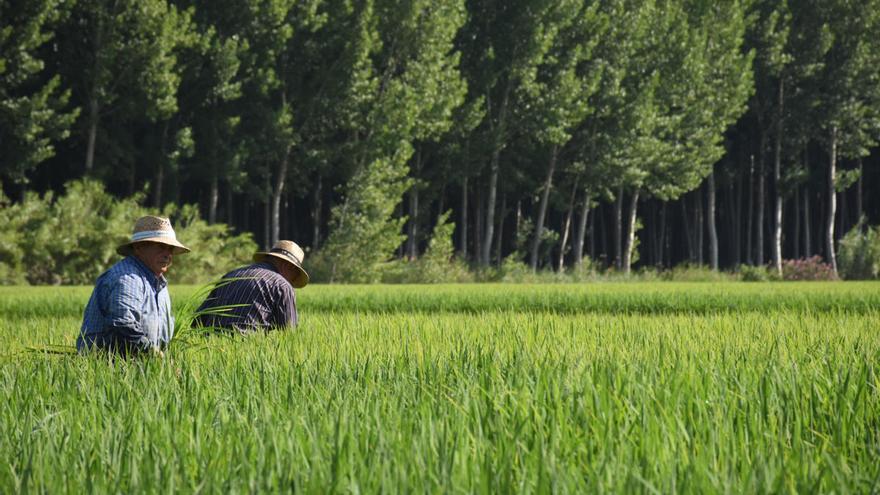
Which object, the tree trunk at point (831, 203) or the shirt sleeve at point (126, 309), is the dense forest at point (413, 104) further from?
the shirt sleeve at point (126, 309)

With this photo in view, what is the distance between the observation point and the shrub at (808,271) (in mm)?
31472

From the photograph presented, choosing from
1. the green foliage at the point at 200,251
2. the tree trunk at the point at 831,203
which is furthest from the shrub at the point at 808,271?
the green foliage at the point at 200,251

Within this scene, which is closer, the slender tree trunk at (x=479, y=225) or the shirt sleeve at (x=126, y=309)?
the shirt sleeve at (x=126, y=309)

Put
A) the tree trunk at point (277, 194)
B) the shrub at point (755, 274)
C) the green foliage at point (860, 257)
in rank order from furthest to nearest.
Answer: the shrub at point (755, 274) < the green foliage at point (860, 257) < the tree trunk at point (277, 194)

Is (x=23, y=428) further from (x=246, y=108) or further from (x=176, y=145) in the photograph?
(x=246, y=108)

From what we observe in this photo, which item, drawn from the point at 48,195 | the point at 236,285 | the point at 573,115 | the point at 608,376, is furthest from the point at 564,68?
the point at 608,376

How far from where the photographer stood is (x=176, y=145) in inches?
914

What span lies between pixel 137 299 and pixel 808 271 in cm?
3212

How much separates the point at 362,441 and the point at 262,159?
2388 centimetres

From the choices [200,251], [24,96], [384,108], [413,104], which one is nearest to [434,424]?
[24,96]

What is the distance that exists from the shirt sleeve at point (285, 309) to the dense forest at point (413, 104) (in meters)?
16.2

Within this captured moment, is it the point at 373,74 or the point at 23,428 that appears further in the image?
the point at 373,74

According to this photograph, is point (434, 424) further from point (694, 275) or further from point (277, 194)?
point (694, 275)

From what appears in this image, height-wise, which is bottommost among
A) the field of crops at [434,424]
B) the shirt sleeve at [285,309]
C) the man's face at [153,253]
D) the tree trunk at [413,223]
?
the field of crops at [434,424]
